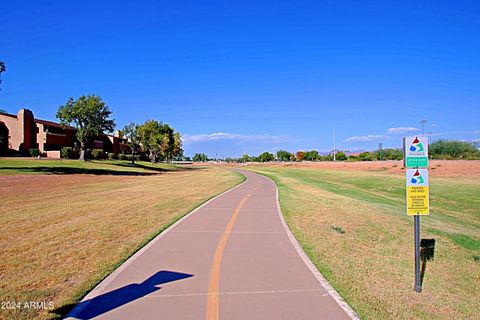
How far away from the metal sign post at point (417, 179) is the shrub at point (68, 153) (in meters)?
57.9

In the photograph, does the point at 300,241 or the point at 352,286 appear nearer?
the point at 352,286

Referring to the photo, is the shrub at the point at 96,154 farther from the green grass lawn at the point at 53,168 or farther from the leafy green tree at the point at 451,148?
the leafy green tree at the point at 451,148

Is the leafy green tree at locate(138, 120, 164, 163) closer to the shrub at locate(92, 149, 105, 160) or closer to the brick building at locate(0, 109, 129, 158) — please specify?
the shrub at locate(92, 149, 105, 160)

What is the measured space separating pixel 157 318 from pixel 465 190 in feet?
102

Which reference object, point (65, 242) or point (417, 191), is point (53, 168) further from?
point (417, 191)

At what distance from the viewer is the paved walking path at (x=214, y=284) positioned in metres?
4.42

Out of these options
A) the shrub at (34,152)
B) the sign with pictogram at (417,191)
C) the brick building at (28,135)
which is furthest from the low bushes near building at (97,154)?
the sign with pictogram at (417,191)

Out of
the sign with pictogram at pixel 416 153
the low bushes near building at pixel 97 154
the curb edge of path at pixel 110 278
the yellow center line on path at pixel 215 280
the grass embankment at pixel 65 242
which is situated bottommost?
the yellow center line on path at pixel 215 280

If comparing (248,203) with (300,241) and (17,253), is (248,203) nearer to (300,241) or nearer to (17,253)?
(300,241)

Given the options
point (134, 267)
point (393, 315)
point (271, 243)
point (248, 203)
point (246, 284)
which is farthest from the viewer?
point (248, 203)

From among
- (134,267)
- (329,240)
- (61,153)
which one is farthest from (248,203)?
(61,153)

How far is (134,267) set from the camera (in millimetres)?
6133

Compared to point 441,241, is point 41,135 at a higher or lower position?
higher

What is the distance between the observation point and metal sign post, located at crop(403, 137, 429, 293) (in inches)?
215
